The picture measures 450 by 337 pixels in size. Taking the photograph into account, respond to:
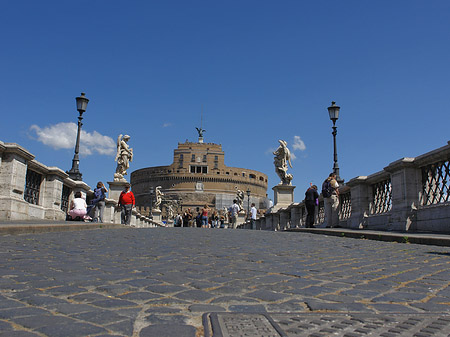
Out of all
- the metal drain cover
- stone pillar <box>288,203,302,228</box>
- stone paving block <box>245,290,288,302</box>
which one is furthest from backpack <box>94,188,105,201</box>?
the metal drain cover

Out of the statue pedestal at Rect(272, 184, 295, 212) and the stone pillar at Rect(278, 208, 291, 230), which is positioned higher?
the statue pedestal at Rect(272, 184, 295, 212)

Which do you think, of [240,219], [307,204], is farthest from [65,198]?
[240,219]

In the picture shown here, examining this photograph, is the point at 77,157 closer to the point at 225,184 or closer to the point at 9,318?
the point at 9,318

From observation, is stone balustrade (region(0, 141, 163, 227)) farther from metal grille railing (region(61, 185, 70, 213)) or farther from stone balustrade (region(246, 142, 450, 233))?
stone balustrade (region(246, 142, 450, 233))

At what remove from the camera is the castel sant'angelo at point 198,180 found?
287ft

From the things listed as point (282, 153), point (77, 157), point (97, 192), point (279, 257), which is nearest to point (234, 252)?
point (279, 257)

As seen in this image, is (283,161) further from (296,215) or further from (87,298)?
(87,298)

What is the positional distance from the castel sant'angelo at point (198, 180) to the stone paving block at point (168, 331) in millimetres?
82364

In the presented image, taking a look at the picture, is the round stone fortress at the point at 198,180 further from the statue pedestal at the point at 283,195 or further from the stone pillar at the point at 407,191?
the stone pillar at the point at 407,191

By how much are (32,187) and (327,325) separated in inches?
450

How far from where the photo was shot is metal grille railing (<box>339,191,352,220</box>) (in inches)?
561

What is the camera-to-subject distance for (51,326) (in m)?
2.23

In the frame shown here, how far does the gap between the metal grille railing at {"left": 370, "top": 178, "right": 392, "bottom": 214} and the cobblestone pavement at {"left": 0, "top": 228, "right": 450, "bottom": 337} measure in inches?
225

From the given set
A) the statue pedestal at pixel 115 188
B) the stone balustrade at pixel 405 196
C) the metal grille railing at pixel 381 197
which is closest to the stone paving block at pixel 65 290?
the stone balustrade at pixel 405 196
